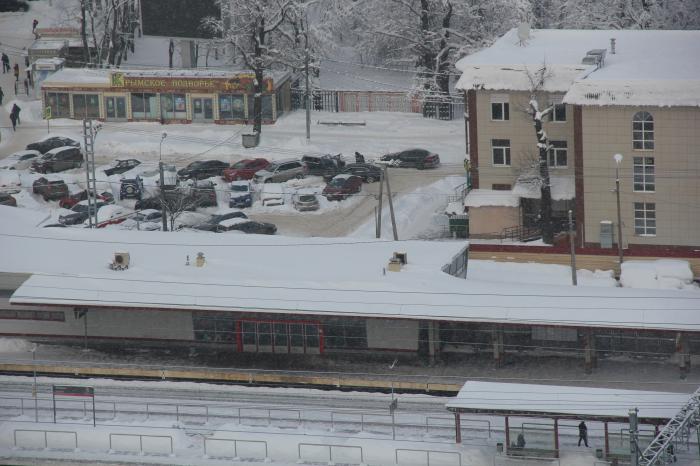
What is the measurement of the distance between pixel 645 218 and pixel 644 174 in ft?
6.14

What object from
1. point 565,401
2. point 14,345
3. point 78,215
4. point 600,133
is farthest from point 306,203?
point 565,401

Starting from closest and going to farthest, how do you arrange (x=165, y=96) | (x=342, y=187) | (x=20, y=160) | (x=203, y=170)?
(x=342, y=187), (x=203, y=170), (x=20, y=160), (x=165, y=96)

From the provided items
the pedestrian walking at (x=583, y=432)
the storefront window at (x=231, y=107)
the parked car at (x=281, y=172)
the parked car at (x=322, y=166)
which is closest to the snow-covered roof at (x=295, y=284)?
the pedestrian walking at (x=583, y=432)

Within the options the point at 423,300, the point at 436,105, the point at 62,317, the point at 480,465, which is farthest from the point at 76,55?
the point at 480,465

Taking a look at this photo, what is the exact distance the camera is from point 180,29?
88.3 m

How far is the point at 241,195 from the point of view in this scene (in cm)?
7662

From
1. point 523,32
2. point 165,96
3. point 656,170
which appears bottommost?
point 656,170

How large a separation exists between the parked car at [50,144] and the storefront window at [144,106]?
5.10 m

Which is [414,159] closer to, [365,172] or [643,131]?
[365,172]

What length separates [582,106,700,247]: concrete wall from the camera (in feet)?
224

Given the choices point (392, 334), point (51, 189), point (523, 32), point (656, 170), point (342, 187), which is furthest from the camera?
point (51, 189)

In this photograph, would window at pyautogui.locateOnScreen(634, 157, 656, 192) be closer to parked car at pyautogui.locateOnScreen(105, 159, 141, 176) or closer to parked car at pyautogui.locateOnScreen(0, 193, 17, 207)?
parked car at pyautogui.locateOnScreen(105, 159, 141, 176)

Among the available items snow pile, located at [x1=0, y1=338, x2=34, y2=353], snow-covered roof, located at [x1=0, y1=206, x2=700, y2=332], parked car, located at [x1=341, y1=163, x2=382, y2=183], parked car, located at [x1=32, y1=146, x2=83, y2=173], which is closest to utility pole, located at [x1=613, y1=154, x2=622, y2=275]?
snow-covered roof, located at [x1=0, y1=206, x2=700, y2=332]

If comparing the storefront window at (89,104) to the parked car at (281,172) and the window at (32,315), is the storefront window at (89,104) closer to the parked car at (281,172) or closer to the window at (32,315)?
the parked car at (281,172)
